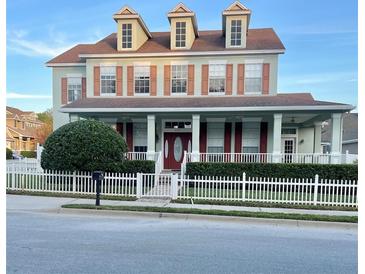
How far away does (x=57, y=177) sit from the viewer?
11.1 m

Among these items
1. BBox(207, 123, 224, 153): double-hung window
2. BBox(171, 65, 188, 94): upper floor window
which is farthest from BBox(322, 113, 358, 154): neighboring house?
BBox(171, 65, 188, 94): upper floor window

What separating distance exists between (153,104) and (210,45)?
5846 mm

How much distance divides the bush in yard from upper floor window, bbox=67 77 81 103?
7.85 m

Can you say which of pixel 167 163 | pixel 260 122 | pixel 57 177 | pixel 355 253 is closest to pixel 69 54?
pixel 167 163

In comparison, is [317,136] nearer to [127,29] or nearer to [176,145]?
[176,145]

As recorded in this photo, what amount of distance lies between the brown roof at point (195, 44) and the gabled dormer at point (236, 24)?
519 mm

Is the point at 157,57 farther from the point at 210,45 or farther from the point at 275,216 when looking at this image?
the point at 275,216

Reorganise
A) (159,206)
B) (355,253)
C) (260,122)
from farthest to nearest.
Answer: (260,122) → (159,206) → (355,253)

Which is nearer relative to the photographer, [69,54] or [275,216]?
[275,216]

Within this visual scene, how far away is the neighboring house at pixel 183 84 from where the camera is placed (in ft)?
54.7

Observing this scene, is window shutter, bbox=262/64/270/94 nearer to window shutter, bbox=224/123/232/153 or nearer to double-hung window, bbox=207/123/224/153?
window shutter, bbox=224/123/232/153

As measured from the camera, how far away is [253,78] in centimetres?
1692

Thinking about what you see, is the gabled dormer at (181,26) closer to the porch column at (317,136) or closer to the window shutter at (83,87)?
the window shutter at (83,87)

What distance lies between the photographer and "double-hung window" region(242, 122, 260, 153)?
1716cm
